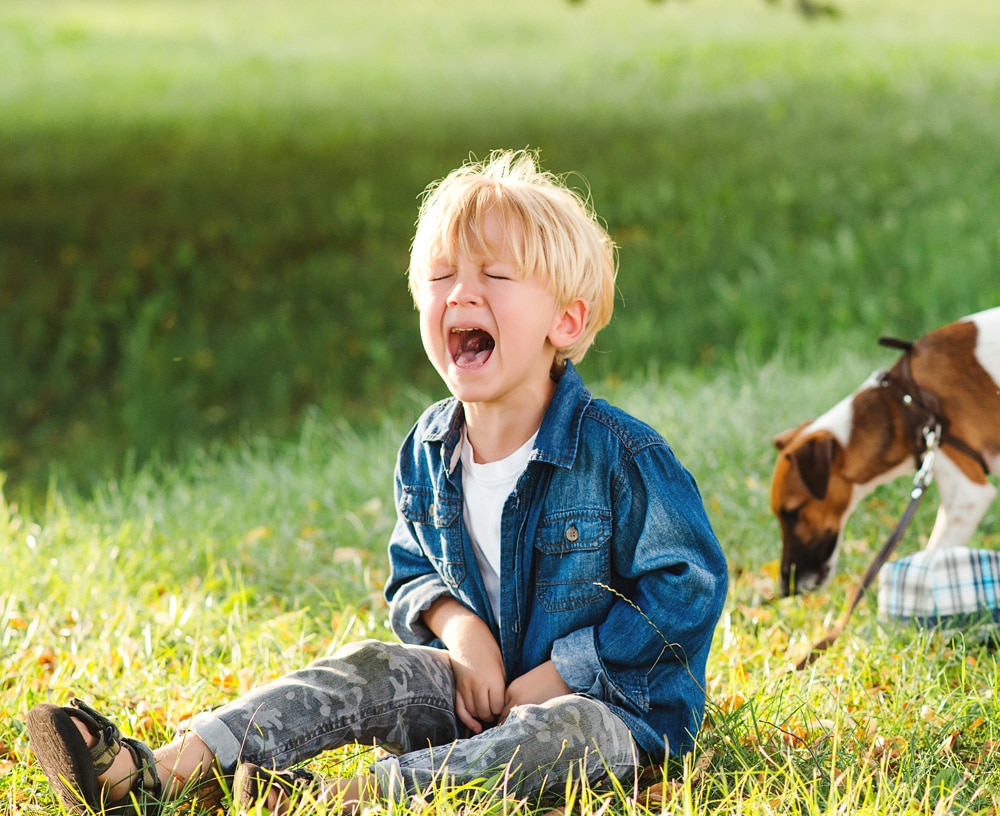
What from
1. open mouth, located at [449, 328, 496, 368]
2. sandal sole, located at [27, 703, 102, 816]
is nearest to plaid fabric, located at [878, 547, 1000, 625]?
open mouth, located at [449, 328, 496, 368]

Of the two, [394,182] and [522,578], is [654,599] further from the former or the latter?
[394,182]

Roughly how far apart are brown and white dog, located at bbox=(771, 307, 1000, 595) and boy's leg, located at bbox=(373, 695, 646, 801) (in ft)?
6.59

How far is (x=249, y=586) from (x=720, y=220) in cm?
867

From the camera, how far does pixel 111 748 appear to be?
242 centimetres

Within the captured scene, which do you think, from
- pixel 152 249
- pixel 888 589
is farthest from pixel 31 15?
pixel 888 589

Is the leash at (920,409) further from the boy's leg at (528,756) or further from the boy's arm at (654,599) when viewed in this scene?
the boy's leg at (528,756)

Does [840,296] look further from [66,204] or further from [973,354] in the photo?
[66,204]

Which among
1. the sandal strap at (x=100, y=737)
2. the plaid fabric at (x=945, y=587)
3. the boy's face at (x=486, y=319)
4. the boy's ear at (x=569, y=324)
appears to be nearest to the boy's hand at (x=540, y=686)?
the boy's face at (x=486, y=319)

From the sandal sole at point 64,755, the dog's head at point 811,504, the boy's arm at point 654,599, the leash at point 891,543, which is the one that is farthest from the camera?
the dog's head at point 811,504

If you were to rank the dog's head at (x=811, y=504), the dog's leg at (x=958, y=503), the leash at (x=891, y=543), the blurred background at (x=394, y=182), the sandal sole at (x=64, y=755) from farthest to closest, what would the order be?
the blurred background at (x=394, y=182), the dog's head at (x=811, y=504), the dog's leg at (x=958, y=503), the leash at (x=891, y=543), the sandal sole at (x=64, y=755)

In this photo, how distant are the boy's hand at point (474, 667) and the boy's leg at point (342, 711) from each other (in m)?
0.04

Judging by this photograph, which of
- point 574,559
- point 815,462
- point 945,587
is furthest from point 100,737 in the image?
point 815,462

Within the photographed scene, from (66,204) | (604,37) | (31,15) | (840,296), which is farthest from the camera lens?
(31,15)

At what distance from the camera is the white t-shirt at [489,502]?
2.83m
